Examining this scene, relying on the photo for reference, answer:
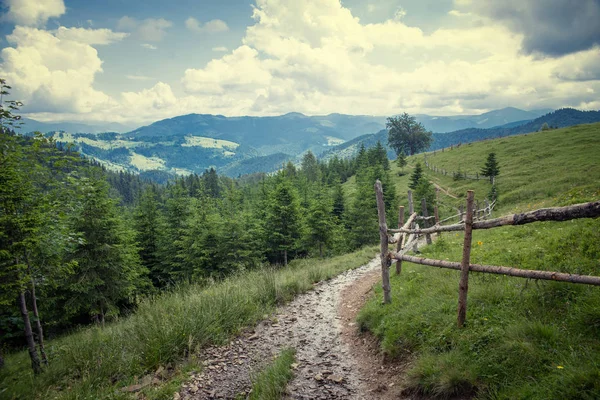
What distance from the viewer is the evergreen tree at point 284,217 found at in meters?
24.9

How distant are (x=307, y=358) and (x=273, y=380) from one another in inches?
60.4

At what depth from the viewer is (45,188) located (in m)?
9.46

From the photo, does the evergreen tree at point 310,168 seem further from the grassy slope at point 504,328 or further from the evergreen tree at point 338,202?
the grassy slope at point 504,328

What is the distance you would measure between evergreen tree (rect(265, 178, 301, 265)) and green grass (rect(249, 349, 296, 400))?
60.2 ft

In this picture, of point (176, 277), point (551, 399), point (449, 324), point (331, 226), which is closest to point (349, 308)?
point (449, 324)

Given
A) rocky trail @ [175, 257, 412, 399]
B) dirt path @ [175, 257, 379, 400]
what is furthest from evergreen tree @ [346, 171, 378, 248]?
dirt path @ [175, 257, 379, 400]

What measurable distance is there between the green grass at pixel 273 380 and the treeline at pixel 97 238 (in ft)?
16.9

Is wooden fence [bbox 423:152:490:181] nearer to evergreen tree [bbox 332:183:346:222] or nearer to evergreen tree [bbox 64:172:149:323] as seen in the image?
evergreen tree [bbox 332:183:346:222]

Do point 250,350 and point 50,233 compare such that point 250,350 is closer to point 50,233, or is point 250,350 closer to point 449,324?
point 449,324

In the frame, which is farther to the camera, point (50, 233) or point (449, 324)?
point (50, 233)

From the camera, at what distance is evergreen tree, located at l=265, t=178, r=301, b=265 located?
81.6ft

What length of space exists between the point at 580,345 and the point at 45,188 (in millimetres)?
13456

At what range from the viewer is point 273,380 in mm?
5453

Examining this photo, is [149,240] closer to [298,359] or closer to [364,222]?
[364,222]
